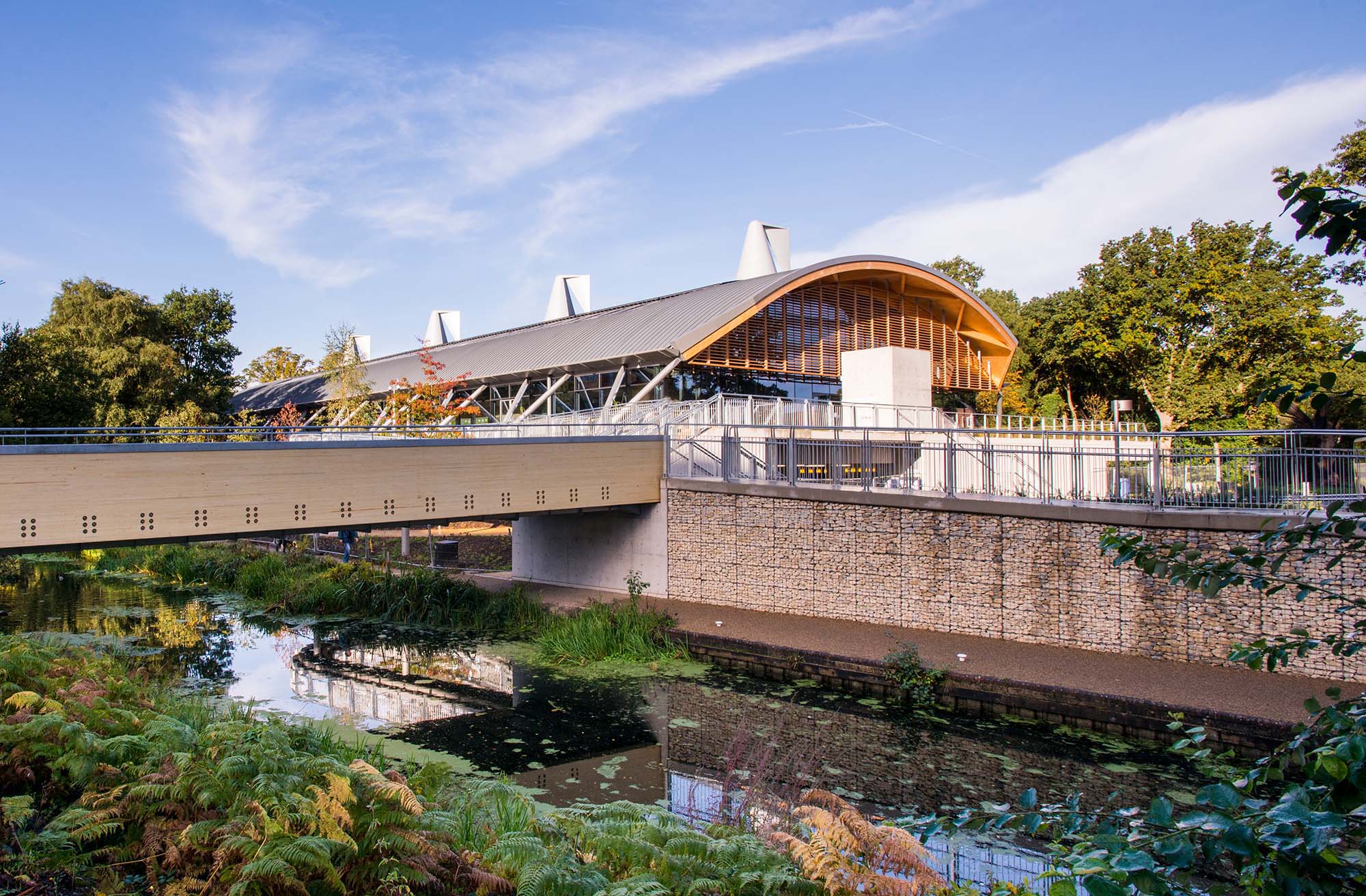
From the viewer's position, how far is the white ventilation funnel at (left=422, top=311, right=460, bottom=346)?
50.7 meters

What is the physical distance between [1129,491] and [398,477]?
1224 centimetres

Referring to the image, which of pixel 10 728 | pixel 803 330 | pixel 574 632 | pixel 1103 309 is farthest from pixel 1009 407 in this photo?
pixel 10 728

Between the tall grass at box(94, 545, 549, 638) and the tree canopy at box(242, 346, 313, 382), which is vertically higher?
the tree canopy at box(242, 346, 313, 382)

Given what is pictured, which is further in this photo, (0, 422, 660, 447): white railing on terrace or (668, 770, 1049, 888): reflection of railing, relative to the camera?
(0, 422, 660, 447): white railing on terrace

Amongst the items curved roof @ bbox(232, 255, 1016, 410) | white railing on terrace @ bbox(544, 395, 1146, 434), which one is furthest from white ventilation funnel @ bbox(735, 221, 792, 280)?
white railing on terrace @ bbox(544, 395, 1146, 434)

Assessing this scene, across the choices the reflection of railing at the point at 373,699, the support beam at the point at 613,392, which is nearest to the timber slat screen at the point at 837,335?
the support beam at the point at 613,392

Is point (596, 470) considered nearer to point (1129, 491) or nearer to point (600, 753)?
point (600, 753)

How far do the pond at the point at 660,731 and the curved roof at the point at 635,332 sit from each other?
12.1 metres

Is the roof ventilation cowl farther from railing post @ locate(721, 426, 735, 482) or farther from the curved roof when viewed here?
railing post @ locate(721, 426, 735, 482)

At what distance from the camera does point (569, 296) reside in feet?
138

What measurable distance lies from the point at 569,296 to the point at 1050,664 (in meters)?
33.2

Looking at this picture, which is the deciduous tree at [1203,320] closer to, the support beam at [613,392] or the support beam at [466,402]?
the support beam at [613,392]

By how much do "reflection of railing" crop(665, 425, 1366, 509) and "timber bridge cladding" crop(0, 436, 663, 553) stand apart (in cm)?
220

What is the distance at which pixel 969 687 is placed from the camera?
468 inches
